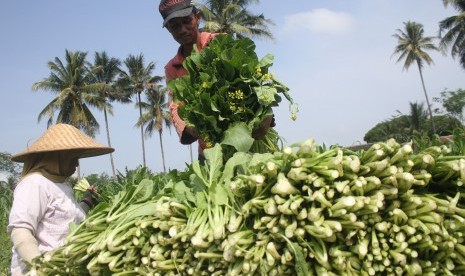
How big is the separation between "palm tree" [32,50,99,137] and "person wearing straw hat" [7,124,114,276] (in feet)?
113

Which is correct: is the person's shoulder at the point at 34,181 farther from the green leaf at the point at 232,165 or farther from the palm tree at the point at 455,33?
the palm tree at the point at 455,33

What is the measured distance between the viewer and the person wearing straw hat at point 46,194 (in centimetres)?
255

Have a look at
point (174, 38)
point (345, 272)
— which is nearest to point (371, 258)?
point (345, 272)

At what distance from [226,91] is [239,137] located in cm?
30

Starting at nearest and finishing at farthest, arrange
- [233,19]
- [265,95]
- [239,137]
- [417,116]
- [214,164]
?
1. [214,164]
2. [239,137]
3. [265,95]
4. [233,19]
5. [417,116]

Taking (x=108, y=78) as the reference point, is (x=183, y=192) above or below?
below

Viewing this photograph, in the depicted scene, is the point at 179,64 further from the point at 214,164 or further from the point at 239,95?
the point at 214,164

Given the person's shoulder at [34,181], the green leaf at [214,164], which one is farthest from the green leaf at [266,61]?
the person's shoulder at [34,181]

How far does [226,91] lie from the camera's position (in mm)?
2426

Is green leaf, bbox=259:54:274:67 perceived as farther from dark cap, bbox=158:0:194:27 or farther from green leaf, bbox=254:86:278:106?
dark cap, bbox=158:0:194:27

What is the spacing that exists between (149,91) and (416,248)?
45.5 metres

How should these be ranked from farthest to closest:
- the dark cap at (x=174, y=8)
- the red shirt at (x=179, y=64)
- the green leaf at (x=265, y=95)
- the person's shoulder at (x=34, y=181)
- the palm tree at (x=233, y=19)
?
1. the palm tree at (x=233, y=19)
2. the red shirt at (x=179, y=64)
3. the dark cap at (x=174, y=8)
4. the person's shoulder at (x=34, y=181)
5. the green leaf at (x=265, y=95)

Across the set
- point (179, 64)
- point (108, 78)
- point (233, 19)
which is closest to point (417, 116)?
point (233, 19)

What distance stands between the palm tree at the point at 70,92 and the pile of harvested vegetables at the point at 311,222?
35902 mm
